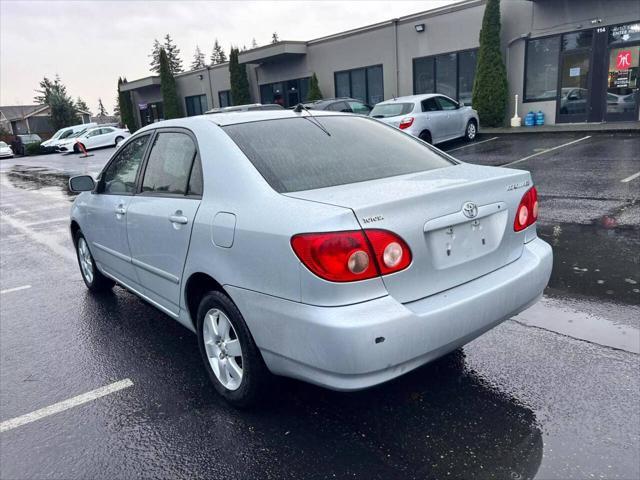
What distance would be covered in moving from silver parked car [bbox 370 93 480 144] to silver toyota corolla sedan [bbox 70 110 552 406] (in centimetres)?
1049

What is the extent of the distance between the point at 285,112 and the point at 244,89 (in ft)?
93.2

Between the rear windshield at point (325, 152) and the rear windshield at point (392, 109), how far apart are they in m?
10.8

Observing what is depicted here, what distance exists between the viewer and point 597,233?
6203mm

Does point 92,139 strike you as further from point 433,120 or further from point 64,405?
point 64,405

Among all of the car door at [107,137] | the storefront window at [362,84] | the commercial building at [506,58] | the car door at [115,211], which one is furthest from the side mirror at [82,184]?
the car door at [107,137]

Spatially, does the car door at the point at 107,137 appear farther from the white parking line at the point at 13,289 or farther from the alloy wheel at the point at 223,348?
the alloy wheel at the point at 223,348

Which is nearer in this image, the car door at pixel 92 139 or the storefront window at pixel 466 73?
the storefront window at pixel 466 73

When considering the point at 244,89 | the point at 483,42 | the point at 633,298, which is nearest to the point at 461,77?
the point at 483,42

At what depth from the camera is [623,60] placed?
16.4 meters

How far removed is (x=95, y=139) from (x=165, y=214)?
3412cm

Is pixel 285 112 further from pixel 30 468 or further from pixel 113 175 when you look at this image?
pixel 30 468

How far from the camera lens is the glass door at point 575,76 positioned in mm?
17172

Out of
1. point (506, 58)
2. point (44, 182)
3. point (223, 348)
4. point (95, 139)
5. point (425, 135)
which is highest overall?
point (506, 58)

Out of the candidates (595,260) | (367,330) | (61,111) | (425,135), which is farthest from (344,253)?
(61,111)
